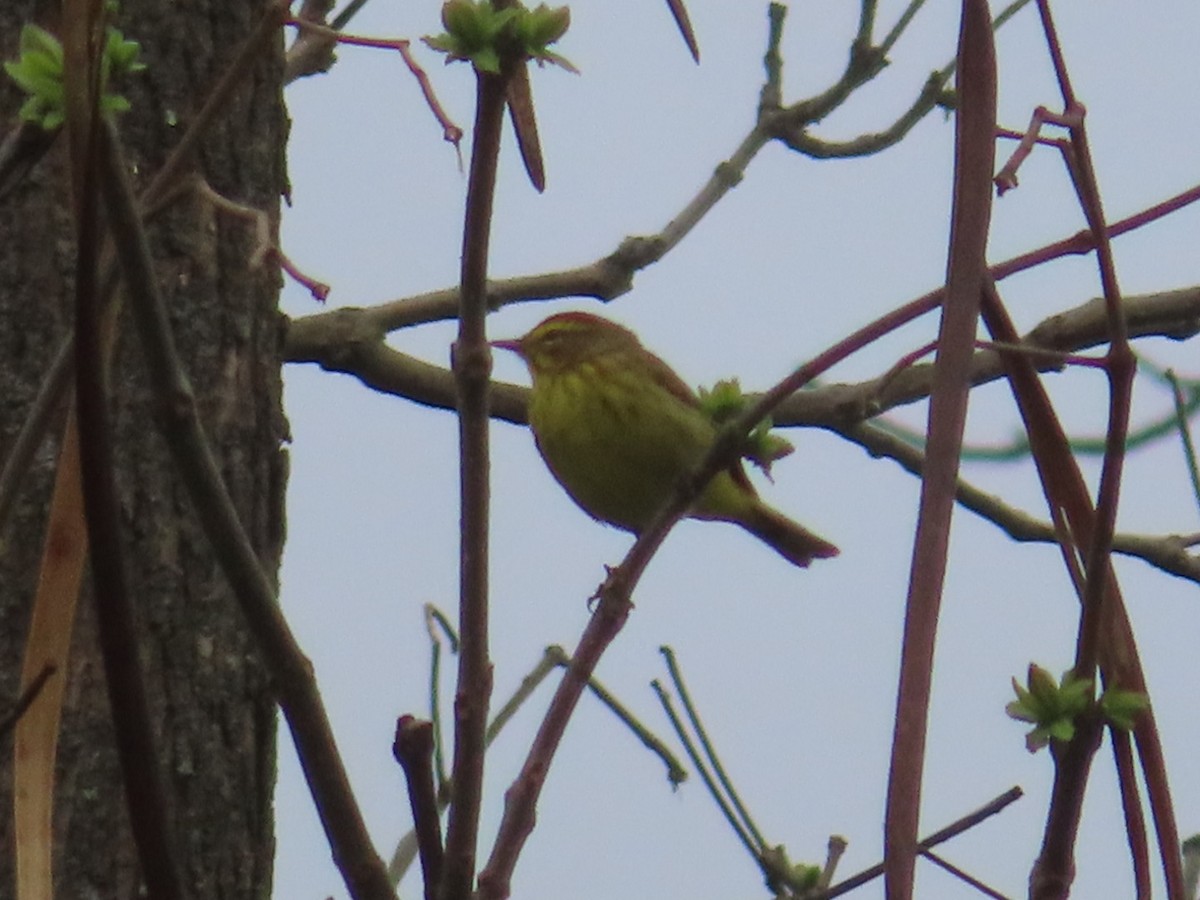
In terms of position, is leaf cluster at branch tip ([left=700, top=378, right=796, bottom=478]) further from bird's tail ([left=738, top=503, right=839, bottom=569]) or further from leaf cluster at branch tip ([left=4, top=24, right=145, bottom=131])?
bird's tail ([left=738, top=503, right=839, bottom=569])

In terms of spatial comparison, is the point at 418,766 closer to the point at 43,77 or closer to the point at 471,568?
the point at 471,568

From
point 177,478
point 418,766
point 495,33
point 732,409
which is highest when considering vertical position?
point 177,478

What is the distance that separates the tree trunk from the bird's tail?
2574mm

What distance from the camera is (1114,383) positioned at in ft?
2.33

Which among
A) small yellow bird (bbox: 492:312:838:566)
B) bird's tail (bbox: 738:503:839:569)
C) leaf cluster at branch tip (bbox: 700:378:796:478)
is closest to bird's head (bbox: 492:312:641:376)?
small yellow bird (bbox: 492:312:838:566)

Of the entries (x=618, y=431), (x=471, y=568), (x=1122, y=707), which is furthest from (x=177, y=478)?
(x=618, y=431)

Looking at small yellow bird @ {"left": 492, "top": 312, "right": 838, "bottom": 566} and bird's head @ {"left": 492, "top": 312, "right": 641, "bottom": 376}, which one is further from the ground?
bird's head @ {"left": 492, "top": 312, "right": 641, "bottom": 376}

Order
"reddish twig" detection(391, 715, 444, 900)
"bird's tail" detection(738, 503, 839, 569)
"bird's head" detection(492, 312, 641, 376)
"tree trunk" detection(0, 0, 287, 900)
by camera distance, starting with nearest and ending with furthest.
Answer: "reddish twig" detection(391, 715, 444, 900), "tree trunk" detection(0, 0, 287, 900), "bird's head" detection(492, 312, 641, 376), "bird's tail" detection(738, 503, 839, 569)

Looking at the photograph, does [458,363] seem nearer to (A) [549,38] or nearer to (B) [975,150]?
(A) [549,38]

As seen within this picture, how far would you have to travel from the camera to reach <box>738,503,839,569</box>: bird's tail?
15.3 ft

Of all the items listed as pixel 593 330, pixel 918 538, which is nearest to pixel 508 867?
pixel 918 538

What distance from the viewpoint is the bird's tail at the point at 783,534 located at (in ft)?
15.3

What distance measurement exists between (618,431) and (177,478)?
2.24 metres

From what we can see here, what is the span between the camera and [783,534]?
470cm
